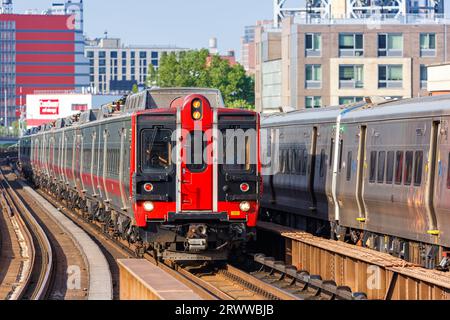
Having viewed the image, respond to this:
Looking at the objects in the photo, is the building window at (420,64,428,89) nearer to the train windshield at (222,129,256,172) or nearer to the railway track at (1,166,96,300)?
the railway track at (1,166,96,300)

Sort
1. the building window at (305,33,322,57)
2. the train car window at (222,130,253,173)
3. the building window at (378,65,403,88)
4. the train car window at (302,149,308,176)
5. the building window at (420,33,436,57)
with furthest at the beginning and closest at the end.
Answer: the building window at (420,33,436,57), the building window at (305,33,322,57), the building window at (378,65,403,88), the train car window at (302,149,308,176), the train car window at (222,130,253,173)

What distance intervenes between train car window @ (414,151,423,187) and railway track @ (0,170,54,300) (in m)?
6.72

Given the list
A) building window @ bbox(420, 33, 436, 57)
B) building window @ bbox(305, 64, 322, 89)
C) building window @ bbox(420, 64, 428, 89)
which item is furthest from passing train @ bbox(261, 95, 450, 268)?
building window @ bbox(420, 33, 436, 57)

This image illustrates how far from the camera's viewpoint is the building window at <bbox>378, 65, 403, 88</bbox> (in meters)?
88.2

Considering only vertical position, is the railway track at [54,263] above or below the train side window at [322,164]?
below

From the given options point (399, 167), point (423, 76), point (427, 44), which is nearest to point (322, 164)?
point (399, 167)

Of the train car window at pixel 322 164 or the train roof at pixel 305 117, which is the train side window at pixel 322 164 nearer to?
the train car window at pixel 322 164

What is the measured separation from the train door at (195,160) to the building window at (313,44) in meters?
66.3

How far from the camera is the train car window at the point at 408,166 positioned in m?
20.6

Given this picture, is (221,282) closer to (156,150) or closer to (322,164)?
(156,150)

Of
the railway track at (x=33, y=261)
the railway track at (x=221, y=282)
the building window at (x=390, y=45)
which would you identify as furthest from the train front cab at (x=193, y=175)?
the building window at (x=390, y=45)

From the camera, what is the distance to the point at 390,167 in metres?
21.8

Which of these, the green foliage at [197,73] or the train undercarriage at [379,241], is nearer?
the train undercarriage at [379,241]
